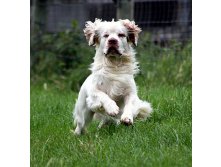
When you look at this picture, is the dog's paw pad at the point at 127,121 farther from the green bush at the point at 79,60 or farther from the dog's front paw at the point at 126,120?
the green bush at the point at 79,60

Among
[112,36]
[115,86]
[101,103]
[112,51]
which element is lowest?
[101,103]

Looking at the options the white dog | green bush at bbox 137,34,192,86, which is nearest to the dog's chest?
the white dog

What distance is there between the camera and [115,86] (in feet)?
16.8

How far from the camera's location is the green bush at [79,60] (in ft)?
26.8

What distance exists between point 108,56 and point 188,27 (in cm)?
432

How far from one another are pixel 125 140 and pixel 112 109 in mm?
444

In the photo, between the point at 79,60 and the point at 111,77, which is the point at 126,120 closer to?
the point at 111,77

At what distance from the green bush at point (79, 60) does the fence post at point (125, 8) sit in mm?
407

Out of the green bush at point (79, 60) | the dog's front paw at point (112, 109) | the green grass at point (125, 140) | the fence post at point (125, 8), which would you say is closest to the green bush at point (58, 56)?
the green bush at point (79, 60)

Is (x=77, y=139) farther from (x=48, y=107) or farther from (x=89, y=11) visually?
(x=89, y=11)

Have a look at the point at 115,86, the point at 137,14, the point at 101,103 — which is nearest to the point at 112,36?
the point at 115,86

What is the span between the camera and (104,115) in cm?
516

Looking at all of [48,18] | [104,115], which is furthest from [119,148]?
[48,18]

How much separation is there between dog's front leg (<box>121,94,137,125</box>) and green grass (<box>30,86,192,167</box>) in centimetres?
10
